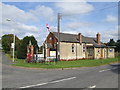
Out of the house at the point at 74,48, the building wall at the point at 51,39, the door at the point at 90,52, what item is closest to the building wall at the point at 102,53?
the house at the point at 74,48

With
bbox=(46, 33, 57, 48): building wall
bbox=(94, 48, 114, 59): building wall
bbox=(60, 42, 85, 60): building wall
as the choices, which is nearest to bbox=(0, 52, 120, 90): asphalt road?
bbox=(60, 42, 85, 60): building wall

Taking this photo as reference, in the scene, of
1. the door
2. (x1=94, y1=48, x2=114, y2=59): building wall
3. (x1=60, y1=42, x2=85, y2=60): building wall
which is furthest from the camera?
(x1=94, y1=48, x2=114, y2=59): building wall

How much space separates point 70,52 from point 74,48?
5.04 feet

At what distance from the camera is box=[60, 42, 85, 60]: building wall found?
1313 inches

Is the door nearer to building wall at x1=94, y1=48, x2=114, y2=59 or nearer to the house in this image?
the house

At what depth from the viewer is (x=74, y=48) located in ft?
118

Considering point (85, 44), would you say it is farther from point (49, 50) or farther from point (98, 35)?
point (49, 50)

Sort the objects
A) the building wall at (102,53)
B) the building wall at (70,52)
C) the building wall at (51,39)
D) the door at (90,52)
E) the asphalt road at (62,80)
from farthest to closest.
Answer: the building wall at (102,53), the door at (90,52), the building wall at (51,39), the building wall at (70,52), the asphalt road at (62,80)

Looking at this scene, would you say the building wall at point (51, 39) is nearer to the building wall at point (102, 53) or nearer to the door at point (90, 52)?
the door at point (90, 52)

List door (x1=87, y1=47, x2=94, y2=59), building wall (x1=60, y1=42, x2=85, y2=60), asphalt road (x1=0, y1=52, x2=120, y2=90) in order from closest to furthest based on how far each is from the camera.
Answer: asphalt road (x1=0, y1=52, x2=120, y2=90) → building wall (x1=60, y1=42, x2=85, y2=60) → door (x1=87, y1=47, x2=94, y2=59)

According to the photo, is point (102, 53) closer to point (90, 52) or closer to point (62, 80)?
point (90, 52)

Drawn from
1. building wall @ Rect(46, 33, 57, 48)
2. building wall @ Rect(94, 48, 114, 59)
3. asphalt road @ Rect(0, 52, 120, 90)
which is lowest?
asphalt road @ Rect(0, 52, 120, 90)

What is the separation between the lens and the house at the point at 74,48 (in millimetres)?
33381

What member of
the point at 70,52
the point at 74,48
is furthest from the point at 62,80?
the point at 74,48
